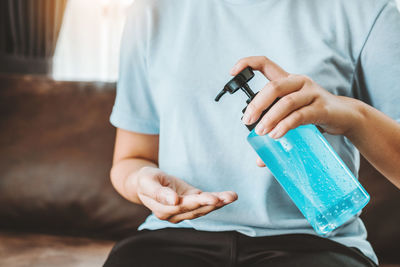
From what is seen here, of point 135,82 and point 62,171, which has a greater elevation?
point 135,82

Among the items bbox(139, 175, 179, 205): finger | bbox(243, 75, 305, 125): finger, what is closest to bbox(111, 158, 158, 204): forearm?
bbox(139, 175, 179, 205): finger

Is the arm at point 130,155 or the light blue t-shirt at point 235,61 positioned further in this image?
the arm at point 130,155

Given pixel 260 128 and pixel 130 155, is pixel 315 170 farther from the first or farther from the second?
pixel 130 155

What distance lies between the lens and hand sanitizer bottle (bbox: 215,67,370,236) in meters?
0.52

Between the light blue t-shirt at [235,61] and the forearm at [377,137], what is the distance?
0.08 meters

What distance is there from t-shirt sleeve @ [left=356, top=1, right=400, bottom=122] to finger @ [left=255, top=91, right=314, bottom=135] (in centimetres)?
25

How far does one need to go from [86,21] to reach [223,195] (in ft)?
11.2

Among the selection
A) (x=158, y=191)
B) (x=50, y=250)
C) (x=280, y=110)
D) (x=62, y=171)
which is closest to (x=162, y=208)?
(x=158, y=191)

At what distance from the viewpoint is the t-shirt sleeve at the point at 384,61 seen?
64 centimetres

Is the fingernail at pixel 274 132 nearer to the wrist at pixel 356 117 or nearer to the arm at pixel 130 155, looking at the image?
the wrist at pixel 356 117

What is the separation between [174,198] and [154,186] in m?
0.07

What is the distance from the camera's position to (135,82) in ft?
2.68

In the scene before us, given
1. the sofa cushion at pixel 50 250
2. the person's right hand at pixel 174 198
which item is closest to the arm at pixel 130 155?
the person's right hand at pixel 174 198

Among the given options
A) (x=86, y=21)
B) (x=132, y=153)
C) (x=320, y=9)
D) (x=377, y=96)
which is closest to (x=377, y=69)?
(x=377, y=96)
